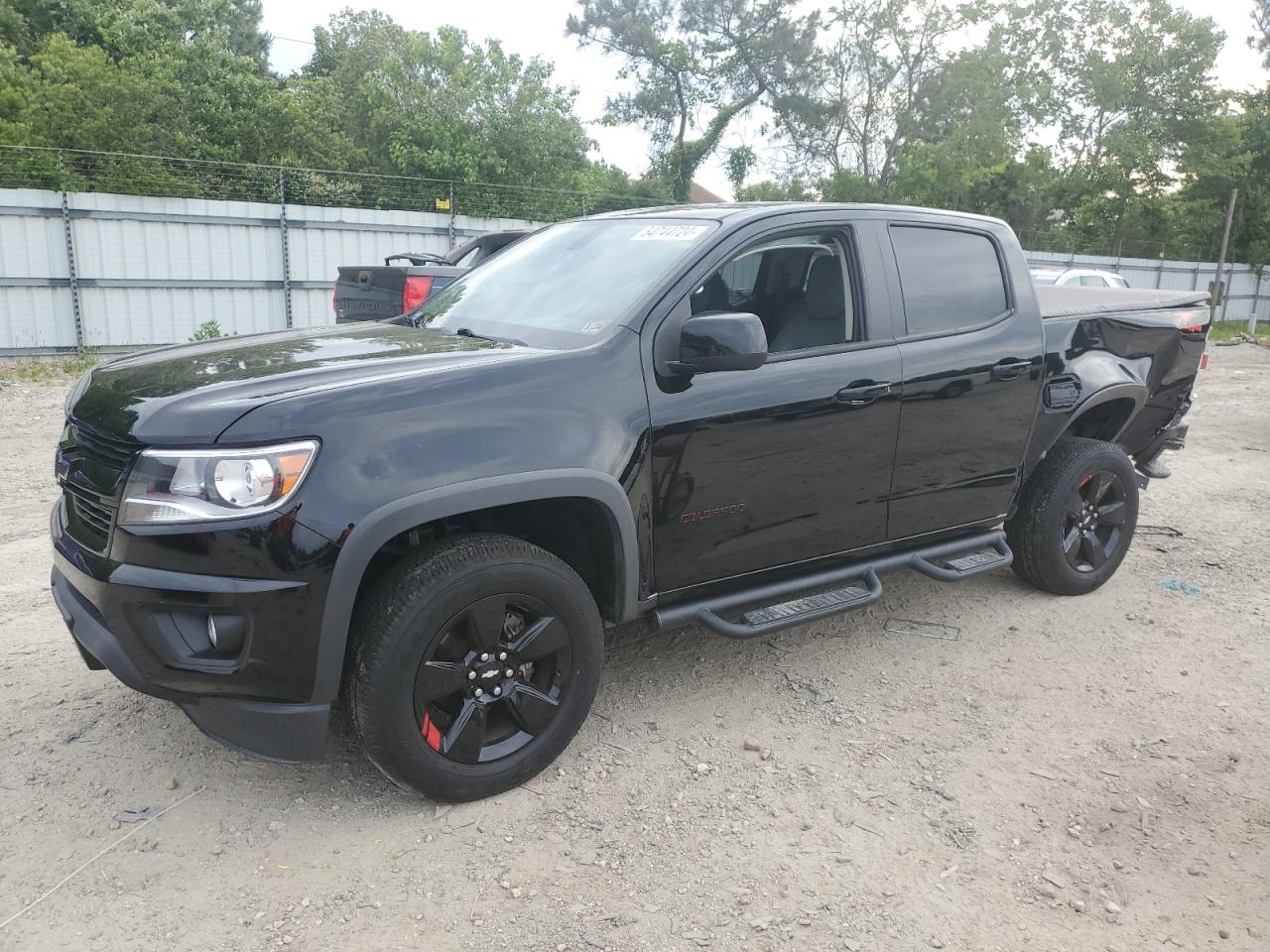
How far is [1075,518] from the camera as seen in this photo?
15.5 ft

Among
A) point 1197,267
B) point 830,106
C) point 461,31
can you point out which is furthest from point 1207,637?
point 830,106

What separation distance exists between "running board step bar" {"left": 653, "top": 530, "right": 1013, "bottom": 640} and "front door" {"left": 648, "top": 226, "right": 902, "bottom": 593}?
0.33ft

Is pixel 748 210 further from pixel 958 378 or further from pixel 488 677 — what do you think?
pixel 488 677

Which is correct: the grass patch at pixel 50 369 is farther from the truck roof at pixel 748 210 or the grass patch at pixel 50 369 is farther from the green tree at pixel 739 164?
the green tree at pixel 739 164

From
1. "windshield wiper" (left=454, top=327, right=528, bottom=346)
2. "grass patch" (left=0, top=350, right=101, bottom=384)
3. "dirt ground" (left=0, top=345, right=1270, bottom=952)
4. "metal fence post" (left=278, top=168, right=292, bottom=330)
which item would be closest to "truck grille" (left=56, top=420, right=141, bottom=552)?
"dirt ground" (left=0, top=345, right=1270, bottom=952)

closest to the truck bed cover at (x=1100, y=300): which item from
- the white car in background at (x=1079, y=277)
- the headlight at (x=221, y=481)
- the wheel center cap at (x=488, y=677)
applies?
the wheel center cap at (x=488, y=677)

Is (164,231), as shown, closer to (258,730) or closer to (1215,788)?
(258,730)

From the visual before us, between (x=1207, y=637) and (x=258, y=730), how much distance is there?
13.3 feet

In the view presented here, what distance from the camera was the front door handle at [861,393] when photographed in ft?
11.8

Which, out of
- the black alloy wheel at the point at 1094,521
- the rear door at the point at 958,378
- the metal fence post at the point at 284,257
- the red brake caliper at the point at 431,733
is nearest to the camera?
the red brake caliper at the point at 431,733

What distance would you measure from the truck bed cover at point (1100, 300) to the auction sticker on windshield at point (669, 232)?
1.94m

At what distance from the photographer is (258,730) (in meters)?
2.65

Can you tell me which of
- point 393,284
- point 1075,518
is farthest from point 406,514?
point 393,284

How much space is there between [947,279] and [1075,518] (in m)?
1.48
